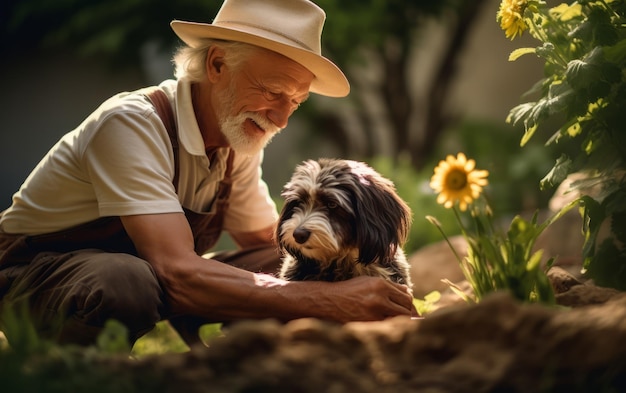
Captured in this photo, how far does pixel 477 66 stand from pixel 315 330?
30.9 ft

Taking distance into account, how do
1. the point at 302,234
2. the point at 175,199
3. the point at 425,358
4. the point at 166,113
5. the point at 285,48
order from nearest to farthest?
the point at 425,358 → the point at 302,234 → the point at 175,199 → the point at 285,48 → the point at 166,113

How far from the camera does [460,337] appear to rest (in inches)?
93.1

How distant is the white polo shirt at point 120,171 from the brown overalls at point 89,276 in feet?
0.20

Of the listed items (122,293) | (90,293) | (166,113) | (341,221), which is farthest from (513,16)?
(90,293)

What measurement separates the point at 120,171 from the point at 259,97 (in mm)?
774

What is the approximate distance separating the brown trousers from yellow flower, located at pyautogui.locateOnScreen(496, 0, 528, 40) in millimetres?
1955

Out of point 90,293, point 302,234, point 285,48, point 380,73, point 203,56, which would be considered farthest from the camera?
point 380,73

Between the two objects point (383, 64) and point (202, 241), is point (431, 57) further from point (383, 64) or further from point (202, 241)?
point (202, 241)

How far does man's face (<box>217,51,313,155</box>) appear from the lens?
370 cm

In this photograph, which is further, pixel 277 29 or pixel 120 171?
pixel 277 29

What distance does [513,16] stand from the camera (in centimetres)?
344

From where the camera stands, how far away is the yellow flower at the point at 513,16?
134 inches

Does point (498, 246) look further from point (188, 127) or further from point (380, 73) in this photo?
point (380, 73)

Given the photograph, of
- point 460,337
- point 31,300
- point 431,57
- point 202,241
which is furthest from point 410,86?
point 460,337
